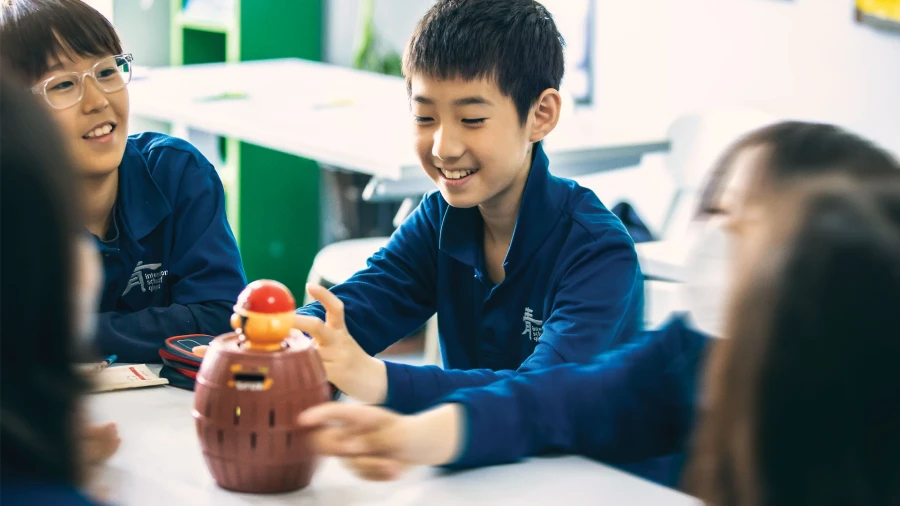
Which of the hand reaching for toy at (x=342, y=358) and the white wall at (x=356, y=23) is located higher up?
the white wall at (x=356, y=23)

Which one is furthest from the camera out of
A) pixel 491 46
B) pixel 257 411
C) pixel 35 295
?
pixel 491 46

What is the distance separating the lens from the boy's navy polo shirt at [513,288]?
4.82ft

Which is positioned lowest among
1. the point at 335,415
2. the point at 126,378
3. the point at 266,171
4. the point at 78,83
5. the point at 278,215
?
the point at 278,215

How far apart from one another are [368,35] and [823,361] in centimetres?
403

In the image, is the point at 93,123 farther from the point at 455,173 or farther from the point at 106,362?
the point at 455,173

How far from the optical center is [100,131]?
171 centimetres

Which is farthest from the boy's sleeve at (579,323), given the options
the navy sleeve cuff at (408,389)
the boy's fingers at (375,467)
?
the boy's fingers at (375,467)

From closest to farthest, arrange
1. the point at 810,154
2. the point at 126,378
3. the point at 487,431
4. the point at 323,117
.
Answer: the point at 810,154, the point at 487,431, the point at 126,378, the point at 323,117

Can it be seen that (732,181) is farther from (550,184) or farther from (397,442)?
(550,184)

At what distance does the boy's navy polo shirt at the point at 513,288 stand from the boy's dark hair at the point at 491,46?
0.38ft

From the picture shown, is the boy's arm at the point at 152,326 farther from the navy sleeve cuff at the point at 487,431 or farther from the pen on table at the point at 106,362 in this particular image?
the navy sleeve cuff at the point at 487,431

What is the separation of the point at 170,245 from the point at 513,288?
56cm

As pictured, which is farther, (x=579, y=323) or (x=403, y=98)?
(x=403, y=98)

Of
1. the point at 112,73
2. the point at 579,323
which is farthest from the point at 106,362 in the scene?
the point at 579,323
